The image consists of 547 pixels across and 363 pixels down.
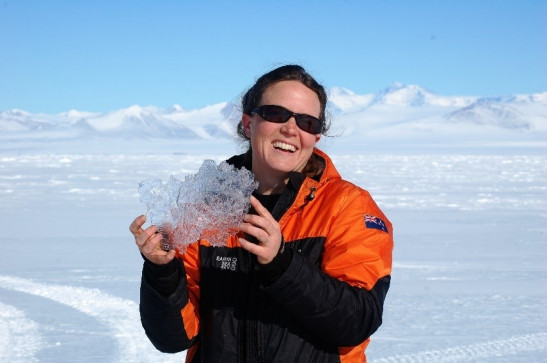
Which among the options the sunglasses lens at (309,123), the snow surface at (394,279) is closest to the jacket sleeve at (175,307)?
the sunglasses lens at (309,123)

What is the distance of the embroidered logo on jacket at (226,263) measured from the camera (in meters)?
1.85

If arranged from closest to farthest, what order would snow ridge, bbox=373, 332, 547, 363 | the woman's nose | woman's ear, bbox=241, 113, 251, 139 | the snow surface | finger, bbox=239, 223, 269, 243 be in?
finger, bbox=239, 223, 269, 243, the woman's nose, woman's ear, bbox=241, 113, 251, 139, snow ridge, bbox=373, 332, 547, 363, the snow surface

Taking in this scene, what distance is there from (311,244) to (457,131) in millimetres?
120259

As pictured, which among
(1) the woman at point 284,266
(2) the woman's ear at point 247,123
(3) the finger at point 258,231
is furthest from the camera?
(2) the woman's ear at point 247,123

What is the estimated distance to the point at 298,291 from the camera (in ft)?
5.18

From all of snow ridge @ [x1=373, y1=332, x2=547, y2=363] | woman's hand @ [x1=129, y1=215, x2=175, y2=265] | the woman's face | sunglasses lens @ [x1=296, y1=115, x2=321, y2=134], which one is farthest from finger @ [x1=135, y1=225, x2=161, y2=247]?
snow ridge @ [x1=373, y1=332, x2=547, y2=363]

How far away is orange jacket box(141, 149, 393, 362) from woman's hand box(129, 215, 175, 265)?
134mm

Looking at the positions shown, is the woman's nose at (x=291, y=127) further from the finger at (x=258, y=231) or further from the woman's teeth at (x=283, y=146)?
the finger at (x=258, y=231)

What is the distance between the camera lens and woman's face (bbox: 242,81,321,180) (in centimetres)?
191

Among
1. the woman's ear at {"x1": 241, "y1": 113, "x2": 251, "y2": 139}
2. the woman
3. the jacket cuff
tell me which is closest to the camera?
the woman

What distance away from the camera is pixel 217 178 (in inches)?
72.5

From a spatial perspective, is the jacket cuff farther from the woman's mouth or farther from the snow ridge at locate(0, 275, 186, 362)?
the snow ridge at locate(0, 275, 186, 362)

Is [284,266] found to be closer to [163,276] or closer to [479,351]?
[163,276]

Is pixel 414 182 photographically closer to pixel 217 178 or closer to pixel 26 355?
pixel 26 355
